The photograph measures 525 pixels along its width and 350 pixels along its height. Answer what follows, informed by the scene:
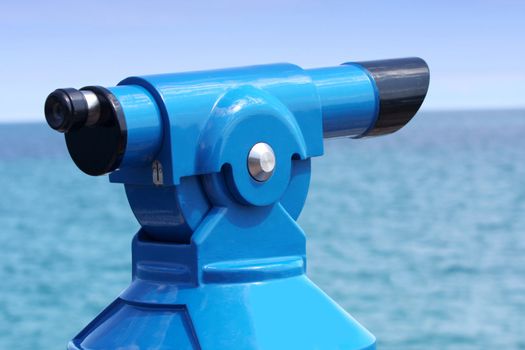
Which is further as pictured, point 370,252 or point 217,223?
point 370,252

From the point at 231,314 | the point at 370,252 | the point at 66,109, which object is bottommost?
the point at 370,252

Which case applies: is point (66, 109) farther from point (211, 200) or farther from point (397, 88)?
point (397, 88)

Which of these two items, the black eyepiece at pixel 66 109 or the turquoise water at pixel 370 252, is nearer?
the black eyepiece at pixel 66 109

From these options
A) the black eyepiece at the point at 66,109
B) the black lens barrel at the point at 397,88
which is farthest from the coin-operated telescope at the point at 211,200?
the black lens barrel at the point at 397,88

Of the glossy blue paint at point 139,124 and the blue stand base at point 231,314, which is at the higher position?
the glossy blue paint at point 139,124

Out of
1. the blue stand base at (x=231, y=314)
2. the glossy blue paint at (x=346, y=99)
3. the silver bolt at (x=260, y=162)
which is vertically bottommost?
the blue stand base at (x=231, y=314)

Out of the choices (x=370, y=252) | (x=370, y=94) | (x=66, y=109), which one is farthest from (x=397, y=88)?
(x=370, y=252)

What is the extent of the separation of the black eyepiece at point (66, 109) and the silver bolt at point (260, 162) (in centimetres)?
17

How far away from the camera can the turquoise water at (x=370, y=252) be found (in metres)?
9.37

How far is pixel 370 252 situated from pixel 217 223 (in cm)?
1176

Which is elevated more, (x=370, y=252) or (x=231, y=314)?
(x=231, y=314)

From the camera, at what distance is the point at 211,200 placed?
1097 millimetres

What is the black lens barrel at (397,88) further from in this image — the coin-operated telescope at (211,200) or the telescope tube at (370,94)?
the coin-operated telescope at (211,200)

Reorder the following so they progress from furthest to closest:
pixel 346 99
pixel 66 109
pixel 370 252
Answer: pixel 370 252
pixel 346 99
pixel 66 109
